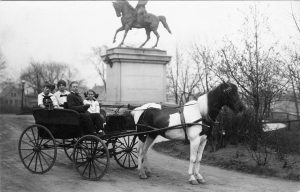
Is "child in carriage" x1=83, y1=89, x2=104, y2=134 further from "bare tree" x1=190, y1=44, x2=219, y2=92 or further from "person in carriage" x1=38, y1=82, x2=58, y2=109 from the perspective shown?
"bare tree" x1=190, y1=44, x2=219, y2=92

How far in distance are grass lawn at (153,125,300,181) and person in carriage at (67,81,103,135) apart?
328cm

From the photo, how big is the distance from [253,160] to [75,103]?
14.7 ft

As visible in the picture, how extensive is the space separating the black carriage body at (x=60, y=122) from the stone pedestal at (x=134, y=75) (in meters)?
8.07

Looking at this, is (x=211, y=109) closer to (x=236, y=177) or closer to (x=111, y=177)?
(x=236, y=177)

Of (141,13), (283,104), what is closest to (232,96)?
(141,13)

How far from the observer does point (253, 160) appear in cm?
921

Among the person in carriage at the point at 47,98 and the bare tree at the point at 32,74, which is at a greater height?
the bare tree at the point at 32,74

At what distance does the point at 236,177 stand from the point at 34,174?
4290 mm

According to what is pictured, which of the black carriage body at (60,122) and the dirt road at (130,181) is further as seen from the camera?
the black carriage body at (60,122)

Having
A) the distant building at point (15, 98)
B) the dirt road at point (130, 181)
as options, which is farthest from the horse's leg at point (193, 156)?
A: the distant building at point (15, 98)

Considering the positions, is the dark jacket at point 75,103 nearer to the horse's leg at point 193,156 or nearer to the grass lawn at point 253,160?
the horse's leg at point 193,156

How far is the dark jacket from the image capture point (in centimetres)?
803

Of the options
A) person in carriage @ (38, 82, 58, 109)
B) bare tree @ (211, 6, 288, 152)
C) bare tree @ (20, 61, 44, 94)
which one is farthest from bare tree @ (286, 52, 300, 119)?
bare tree @ (20, 61, 44, 94)

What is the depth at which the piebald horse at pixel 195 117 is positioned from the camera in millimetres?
7415
